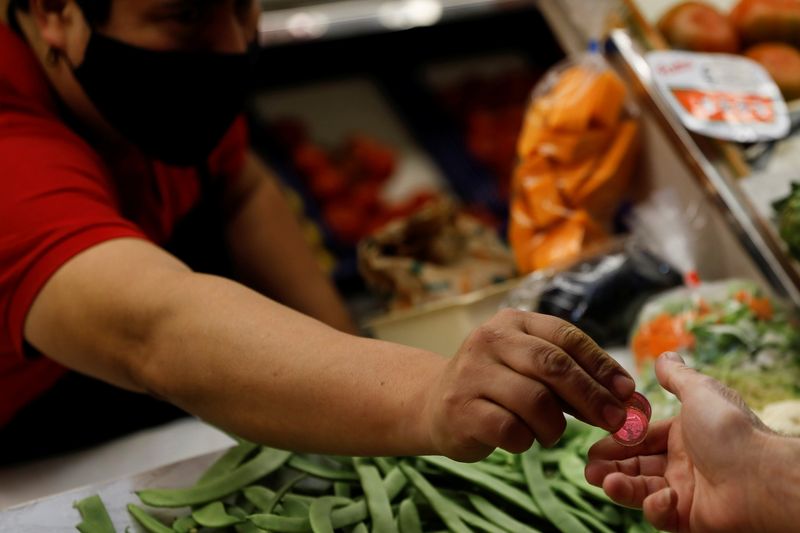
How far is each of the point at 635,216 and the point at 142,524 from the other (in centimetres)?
136

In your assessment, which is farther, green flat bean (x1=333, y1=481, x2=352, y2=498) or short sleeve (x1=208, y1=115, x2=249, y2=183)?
short sleeve (x1=208, y1=115, x2=249, y2=183)

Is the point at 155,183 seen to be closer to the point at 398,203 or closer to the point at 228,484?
the point at 228,484

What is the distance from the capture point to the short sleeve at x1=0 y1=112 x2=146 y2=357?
131 centimetres

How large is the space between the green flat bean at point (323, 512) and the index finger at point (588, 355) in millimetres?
→ 484

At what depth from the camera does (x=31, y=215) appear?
4.35 ft

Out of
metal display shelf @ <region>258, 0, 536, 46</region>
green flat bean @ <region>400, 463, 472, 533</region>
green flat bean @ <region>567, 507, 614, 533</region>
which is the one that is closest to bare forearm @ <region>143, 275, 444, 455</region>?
green flat bean @ <region>400, 463, 472, 533</region>

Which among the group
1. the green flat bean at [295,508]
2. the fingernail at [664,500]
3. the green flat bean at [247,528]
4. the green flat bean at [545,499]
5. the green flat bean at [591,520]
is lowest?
the green flat bean at [591,520]

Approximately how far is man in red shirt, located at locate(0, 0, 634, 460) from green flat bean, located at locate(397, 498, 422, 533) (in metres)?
0.22

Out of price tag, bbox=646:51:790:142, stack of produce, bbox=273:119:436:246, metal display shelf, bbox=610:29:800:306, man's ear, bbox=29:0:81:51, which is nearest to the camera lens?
man's ear, bbox=29:0:81:51

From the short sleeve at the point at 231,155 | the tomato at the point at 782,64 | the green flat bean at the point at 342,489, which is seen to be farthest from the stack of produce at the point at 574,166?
the green flat bean at the point at 342,489

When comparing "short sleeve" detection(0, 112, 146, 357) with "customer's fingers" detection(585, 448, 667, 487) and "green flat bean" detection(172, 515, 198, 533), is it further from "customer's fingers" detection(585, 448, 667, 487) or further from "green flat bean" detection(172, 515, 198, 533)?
"customer's fingers" detection(585, 448, 667, 487)

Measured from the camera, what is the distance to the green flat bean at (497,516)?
135cm

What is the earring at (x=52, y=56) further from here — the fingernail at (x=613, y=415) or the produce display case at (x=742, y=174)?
the produce display case at (x=742, y=174)

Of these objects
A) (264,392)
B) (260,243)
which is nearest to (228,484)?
(264,392)
